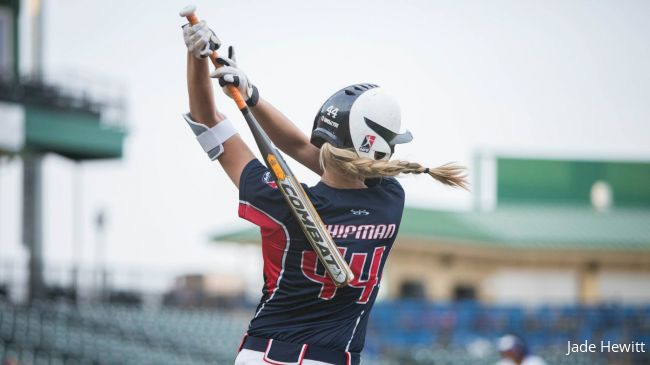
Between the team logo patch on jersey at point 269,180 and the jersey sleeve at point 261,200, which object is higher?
the team logo patch on jersey at point 269,180

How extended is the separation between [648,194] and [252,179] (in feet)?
114

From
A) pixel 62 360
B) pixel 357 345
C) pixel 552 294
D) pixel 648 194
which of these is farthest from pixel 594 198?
pixel 357 345

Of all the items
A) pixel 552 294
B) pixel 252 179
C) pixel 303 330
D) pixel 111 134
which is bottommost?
pixel 552 294

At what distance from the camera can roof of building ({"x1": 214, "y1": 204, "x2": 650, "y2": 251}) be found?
3052cm

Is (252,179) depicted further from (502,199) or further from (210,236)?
(502,199)

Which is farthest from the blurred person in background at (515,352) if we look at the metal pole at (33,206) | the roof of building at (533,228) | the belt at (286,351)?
the roof of building at (533,228)

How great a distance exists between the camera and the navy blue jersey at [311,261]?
399 centimetres

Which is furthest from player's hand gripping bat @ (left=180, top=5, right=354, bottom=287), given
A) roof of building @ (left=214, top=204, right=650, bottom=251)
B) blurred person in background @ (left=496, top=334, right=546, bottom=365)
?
roof of building @ (left=214, top=204, right=650, bottom=251)

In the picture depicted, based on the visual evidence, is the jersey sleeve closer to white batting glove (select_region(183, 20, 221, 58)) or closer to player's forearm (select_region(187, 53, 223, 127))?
player's forearm (select_region(187, 53, 223, 127))

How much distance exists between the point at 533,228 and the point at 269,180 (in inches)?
1165

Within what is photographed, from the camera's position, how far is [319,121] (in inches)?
162

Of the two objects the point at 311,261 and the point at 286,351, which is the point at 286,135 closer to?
the point at 311,261

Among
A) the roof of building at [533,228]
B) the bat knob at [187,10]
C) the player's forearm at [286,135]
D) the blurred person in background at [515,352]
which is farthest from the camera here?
the roof of building at [533,228]

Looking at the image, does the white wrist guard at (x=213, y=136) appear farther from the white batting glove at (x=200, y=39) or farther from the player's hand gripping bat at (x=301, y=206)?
the white batting glove at (x=200, y=39)
